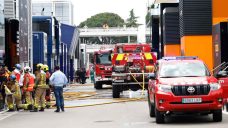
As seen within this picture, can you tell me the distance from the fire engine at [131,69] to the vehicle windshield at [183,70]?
12.3m

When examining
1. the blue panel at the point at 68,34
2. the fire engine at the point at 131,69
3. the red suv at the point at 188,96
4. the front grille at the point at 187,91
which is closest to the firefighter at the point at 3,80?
the fire engine at the point at 131,69

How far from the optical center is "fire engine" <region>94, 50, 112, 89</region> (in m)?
45.9

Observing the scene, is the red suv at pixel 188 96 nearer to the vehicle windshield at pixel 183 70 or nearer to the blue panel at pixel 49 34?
the vehicle windshield at pixel 183 70

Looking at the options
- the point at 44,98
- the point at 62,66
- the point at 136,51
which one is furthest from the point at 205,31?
the point at 44,98

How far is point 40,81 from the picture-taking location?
2411 centimetres

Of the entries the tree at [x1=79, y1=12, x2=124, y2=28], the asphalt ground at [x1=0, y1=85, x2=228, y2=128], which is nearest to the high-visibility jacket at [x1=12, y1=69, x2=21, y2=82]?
the asphalt ground at [x1=0, y1=85, x2=228, y2=128]

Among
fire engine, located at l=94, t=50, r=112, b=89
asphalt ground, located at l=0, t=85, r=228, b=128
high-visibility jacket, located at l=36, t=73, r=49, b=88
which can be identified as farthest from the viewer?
fire engine, located at l=94, t=50, r=112, b=89

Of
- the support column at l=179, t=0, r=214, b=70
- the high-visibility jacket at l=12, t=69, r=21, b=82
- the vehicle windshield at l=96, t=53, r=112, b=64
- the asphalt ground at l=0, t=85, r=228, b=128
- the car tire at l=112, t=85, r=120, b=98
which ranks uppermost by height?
the support column at l=179, t=0, r=214, b=70

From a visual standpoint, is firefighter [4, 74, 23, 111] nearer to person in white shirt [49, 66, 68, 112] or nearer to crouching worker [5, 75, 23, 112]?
crouching worker [5, 75, 23, 112]

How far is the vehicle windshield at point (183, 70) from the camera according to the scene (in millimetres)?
17812

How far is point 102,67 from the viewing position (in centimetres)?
4600

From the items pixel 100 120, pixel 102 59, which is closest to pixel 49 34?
pixel 102 59

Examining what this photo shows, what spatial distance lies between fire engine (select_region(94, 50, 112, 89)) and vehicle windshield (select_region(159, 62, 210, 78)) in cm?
2738

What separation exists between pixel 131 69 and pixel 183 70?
544 inches
